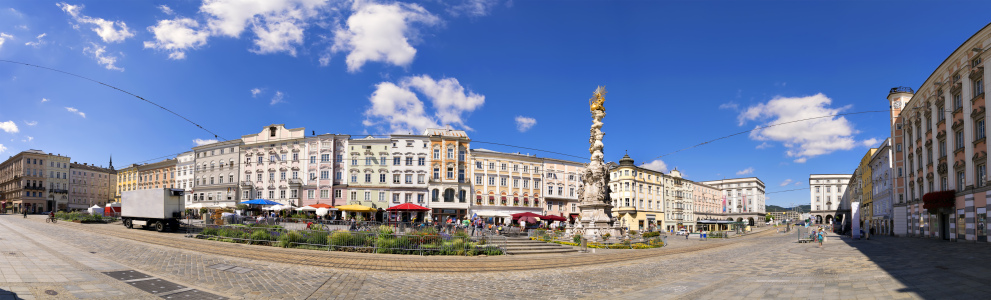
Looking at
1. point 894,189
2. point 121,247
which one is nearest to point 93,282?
point 121,247

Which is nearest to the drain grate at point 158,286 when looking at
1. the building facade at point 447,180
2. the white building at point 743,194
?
the building facade at point 447,180

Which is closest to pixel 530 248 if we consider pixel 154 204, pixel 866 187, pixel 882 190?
pixel 154 204

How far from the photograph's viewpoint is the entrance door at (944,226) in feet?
113

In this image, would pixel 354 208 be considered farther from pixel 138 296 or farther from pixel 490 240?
pixel 138 296

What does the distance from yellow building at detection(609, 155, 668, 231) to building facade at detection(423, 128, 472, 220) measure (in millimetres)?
26886

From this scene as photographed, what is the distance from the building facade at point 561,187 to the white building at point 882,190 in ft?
118

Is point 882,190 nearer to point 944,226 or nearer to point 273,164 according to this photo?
point 944,226

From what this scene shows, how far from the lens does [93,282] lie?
1126cm

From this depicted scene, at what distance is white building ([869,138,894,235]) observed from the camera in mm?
52531

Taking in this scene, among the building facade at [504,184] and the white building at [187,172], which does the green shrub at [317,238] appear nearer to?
the building facade at [504,184]

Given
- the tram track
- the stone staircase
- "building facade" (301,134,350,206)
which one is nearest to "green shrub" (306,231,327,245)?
the tram track

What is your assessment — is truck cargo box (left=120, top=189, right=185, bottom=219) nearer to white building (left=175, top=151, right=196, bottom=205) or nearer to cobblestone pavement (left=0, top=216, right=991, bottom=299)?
cobblestone pavement (left=0, top=216, right=991, bottom=299)

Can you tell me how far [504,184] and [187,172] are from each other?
50171 mm

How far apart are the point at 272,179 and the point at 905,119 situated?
70.4 metres
